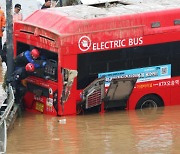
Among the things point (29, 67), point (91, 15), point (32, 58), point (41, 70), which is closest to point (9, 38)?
point (32, 58)

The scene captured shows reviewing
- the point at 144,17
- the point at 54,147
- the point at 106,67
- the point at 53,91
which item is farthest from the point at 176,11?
the point at 54,147

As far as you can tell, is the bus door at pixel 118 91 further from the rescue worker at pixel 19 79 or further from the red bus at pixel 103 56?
the rescue worker at pixel 19 79

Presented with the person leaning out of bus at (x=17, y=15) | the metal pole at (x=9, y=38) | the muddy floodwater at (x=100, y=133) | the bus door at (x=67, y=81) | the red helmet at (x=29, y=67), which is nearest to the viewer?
the muddy floodwater at (x=100, y=133)

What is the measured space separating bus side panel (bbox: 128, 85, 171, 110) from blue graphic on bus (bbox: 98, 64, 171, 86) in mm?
256

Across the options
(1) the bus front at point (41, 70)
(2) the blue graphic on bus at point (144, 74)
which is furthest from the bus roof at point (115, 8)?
(2) the blue graphic on bus at point (144, 74)

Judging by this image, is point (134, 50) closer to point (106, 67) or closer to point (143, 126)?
point (106, 67)

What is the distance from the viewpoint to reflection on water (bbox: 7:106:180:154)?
16.0 m

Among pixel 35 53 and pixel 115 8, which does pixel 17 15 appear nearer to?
pixel 115 8

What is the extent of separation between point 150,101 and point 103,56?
5.23 ft

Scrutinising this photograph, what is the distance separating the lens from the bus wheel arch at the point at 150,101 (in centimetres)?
1928

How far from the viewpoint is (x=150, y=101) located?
63.5 feet

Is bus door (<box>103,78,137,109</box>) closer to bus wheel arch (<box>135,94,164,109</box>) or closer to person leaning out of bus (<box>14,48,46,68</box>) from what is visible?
bus wheel arch (<box>135,94,164,109</box>)

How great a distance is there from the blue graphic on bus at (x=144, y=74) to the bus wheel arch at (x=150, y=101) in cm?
41

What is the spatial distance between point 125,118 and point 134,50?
1.56 m
